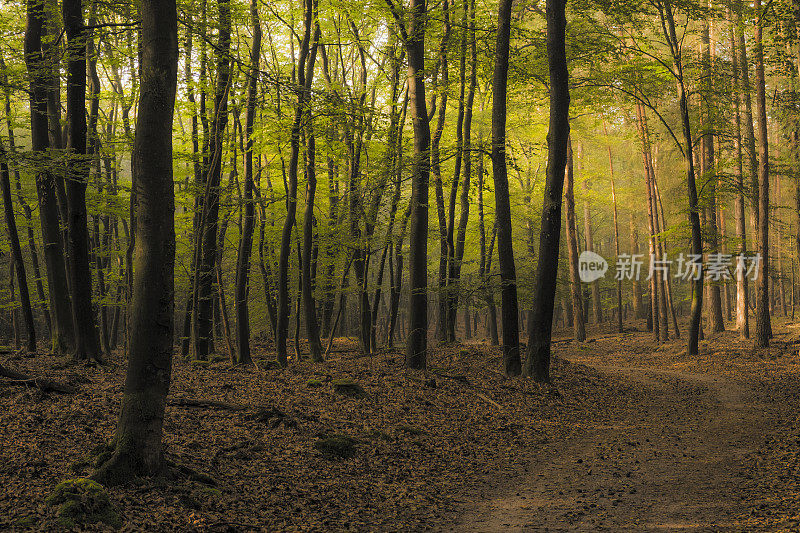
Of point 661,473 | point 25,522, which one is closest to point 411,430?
point 661,473

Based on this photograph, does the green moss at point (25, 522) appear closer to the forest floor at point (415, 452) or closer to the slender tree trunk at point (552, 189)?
the forest floor at point (415, 452)

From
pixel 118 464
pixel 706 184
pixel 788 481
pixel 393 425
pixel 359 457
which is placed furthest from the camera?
pixel 706 184

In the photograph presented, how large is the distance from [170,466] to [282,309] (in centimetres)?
778

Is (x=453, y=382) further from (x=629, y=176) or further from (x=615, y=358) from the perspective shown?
(x=629, y=176)

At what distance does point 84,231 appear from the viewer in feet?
31.8

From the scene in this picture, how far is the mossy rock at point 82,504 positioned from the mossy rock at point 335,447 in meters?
2.73

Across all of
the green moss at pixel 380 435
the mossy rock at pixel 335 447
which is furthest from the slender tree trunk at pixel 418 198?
the mossy rock at pixel 335 447

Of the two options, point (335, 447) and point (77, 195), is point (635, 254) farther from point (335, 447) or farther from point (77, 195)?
point (77, 195)

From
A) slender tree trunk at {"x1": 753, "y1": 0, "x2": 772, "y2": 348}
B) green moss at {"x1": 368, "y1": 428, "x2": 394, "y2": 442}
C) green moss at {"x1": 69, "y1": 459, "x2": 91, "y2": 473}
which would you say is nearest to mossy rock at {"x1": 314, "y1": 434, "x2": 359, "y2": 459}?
green moss at {"x1": 368, "y1": 428, "x2": 394, "y2": 442}

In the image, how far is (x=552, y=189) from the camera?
36.7 ft

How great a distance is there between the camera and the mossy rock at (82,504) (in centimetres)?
392

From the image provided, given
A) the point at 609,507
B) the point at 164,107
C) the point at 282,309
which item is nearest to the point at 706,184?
the point at 282,309

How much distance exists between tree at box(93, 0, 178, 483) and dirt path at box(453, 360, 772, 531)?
9.71ft

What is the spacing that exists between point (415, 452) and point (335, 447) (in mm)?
1165
